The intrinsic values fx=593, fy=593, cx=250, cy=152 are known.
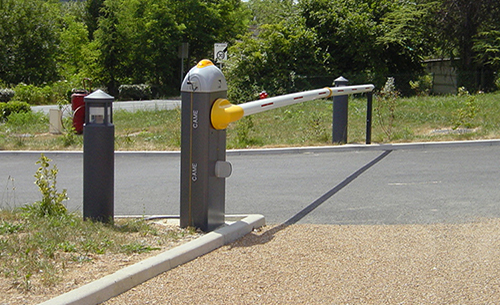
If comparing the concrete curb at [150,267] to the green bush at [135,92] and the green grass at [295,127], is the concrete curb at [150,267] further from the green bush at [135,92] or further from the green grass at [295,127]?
the green bush at [135,92]

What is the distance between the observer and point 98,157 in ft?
18.5

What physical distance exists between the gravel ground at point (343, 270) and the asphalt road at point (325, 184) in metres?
0.72

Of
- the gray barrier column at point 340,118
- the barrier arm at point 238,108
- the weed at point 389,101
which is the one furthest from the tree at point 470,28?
the barrier arm at point 238,108

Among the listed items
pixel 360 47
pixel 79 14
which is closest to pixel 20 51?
pixel 79 14

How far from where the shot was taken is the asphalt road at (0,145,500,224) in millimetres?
6957

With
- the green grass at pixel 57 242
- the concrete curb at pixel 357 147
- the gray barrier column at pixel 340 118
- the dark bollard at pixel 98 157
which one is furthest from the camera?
the gray barrier column at pixel 340 118

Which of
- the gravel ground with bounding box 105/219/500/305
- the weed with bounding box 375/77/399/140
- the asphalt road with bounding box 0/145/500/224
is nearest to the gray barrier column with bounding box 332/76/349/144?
the asphalt road with bounding box 0/145/500/224

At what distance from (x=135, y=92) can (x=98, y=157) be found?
123 ft

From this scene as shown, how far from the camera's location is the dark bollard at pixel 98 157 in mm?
5648

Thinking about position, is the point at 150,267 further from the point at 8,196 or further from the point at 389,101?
the point at 389,101

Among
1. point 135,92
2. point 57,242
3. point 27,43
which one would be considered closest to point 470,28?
point 135,92

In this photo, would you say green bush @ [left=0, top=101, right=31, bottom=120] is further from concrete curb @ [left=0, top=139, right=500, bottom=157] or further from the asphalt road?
concrete curb @ [left=0, top=139, right=500, bottom=157]

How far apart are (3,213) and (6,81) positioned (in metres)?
41.9

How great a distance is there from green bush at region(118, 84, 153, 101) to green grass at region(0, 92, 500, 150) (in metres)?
19.4
